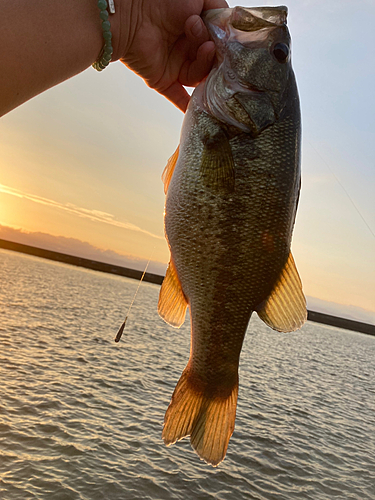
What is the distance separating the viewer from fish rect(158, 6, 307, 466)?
234cm

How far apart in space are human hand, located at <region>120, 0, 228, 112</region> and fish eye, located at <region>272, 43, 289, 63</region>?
1.39 ft

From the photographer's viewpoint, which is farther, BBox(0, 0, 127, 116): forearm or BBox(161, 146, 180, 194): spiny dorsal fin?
BBox(161, 146, 180, 194): spiny dorsal fin

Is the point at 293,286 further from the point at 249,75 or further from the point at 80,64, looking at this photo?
the point at 80,64

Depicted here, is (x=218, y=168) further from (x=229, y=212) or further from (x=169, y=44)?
(x=169, y=44)

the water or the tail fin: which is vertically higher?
the tail fin

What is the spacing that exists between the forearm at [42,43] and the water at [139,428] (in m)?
8.19

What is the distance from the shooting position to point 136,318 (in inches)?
1292

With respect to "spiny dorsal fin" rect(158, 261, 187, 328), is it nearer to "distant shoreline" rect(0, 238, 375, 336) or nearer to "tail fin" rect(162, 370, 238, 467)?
"tail fin" rect(162, 370, 238, 467)

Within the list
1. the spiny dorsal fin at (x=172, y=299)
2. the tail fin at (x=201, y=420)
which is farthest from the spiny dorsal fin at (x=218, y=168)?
the tail fin at (x=201, y=420)

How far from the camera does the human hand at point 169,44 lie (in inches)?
90.4

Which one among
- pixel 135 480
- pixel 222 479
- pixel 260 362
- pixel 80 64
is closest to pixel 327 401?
pixel 260 362

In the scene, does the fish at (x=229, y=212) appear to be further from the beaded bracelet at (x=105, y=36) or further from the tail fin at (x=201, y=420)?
the beaded bracelet at (x=105, y=36)

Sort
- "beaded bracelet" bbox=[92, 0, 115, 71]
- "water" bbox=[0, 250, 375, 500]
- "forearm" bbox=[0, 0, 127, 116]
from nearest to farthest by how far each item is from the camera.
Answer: "forearm" bbox=[0, 0, 127, 116] → "beaded bracelet" bbox=[92, 0, 115, 71] → "water" bbox=[0, 250, 375, 500]

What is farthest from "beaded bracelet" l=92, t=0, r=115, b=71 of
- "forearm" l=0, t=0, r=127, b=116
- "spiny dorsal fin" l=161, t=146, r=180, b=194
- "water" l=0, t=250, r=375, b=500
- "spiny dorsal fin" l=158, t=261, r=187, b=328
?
"water" l=0, t=250, r=375, b=500
